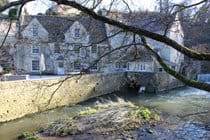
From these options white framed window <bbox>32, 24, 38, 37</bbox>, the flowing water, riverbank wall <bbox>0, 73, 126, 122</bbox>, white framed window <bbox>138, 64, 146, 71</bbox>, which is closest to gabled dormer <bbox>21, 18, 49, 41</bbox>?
white framed window <bbox>32, 24, 38, 37</bbox>

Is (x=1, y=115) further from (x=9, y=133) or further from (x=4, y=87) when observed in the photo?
Answer: (x=9, y=133)

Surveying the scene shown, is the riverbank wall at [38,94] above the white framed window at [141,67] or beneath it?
beneath

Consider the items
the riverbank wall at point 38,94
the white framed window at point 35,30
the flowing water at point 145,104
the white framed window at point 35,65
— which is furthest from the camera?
the white framed window at point 35,65

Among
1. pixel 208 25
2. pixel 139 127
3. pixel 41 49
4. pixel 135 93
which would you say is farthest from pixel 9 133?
pixel 41 49

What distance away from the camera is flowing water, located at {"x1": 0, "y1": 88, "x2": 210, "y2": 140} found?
1998 cm

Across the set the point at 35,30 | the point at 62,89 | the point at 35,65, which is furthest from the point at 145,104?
the point at 35,30

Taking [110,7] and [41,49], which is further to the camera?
[41,49]

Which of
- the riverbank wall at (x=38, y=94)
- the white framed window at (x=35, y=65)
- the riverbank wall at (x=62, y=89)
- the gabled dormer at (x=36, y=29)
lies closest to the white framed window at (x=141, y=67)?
the riverbank wall at (x=62, y=89)

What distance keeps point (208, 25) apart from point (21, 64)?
111 ft

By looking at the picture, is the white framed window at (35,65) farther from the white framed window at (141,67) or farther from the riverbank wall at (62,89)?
the white framed window at (141,67)

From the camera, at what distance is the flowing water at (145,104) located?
19984 mm

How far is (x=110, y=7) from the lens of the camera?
759 cm

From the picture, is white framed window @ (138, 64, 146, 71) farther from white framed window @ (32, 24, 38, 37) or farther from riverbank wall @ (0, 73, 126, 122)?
white framed window @ (32, 24, 38, 37)

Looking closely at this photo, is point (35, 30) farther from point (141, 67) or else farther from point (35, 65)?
point (141, 67)
